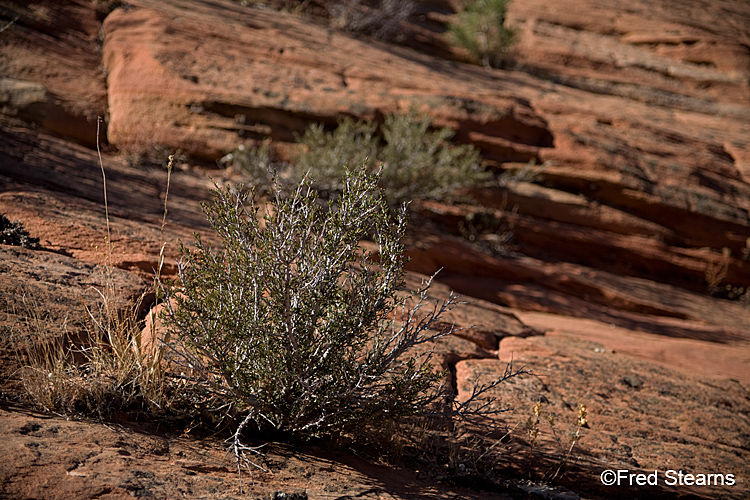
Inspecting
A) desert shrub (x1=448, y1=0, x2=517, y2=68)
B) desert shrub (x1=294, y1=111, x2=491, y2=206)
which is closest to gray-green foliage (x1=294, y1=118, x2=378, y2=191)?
desert shrub (x1=294, y1=111, x2=491, y2=206)

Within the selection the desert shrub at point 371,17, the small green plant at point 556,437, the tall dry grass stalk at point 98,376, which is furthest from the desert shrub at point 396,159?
the desert shrub at point 371,17

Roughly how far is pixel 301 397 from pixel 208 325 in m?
0.56

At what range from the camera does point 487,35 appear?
11.6 metres

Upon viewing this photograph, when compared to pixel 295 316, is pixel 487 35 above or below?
above

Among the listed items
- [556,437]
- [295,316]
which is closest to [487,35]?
[556,437]

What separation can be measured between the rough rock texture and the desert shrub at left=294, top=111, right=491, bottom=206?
489 mm

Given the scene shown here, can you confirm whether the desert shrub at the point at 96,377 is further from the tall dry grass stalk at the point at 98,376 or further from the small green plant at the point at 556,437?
the small green plant at the point at 556,437

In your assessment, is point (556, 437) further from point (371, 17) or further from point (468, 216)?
point (371, 17)

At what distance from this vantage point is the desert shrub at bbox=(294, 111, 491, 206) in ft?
20.7

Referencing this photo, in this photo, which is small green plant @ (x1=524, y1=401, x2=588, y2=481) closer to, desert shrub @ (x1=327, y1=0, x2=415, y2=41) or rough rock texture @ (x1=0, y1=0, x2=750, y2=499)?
rough rock texture @ (x1=0, y1=0, x2=750, y2=499)

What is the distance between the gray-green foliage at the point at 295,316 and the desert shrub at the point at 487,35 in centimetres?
1003

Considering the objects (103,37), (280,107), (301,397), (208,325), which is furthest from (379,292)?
(103,37)

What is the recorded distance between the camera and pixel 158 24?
7461 mm

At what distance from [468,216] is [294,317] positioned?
17.2ft
